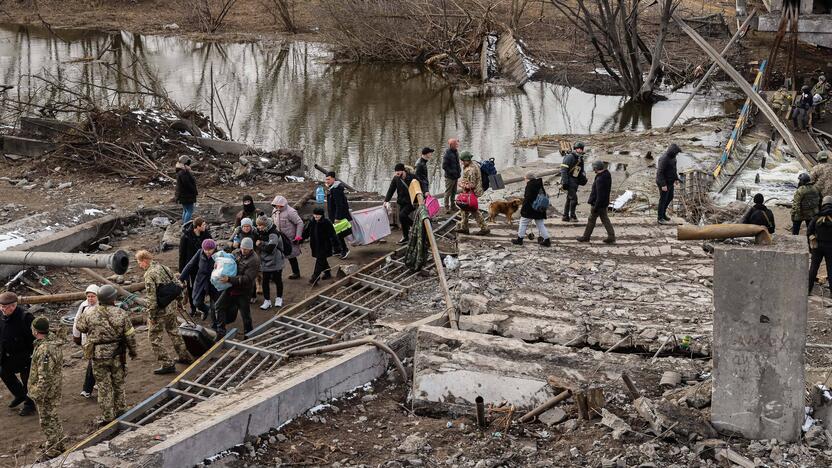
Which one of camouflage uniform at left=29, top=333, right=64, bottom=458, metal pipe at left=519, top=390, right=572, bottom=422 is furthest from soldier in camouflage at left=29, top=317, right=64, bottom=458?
metal pipe at left=519, top=390, right=572, bottom=422

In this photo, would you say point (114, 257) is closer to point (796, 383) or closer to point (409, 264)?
point (409, 264)

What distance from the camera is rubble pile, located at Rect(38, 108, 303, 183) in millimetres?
17562

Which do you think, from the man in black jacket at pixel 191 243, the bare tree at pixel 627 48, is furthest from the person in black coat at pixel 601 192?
the bare tree at pixel 627 48

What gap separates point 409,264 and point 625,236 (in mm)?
3199

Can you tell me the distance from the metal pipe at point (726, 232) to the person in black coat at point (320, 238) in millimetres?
6093

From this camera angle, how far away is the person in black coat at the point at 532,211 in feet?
40.1

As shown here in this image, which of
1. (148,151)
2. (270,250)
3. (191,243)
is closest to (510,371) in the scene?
(270,250)

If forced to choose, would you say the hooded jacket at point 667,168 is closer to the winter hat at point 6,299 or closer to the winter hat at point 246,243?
the winter hat at point 246,243

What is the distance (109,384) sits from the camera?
878cm

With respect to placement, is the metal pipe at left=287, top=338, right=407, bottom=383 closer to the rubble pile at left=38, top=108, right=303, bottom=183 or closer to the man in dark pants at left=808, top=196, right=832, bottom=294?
the man in dark pants at left=808, top=196, right=832, bottom=294

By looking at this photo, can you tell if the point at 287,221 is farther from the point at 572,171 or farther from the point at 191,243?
the point at 572,171

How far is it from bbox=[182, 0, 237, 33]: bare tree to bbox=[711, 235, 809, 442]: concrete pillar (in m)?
34.2

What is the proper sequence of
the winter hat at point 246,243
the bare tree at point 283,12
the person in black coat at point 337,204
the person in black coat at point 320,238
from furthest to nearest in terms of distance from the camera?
the bare tree at point 283,12 < the person in black coat at point 337,204 < the person in black coat at point 320,238 < the winter hat at point 246,243

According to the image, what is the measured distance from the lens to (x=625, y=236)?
1331cm
